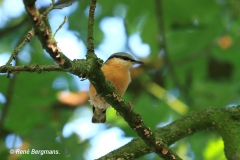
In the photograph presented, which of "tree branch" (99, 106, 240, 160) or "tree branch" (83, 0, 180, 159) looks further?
"tree branch" (99, 106, 240, 160)

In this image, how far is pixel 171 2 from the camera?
181 inches

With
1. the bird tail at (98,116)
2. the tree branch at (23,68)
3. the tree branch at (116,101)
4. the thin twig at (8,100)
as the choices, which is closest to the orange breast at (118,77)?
the bird tail at (98,116)

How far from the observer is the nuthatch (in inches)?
173

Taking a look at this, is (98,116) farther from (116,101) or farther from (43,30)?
(43,30)

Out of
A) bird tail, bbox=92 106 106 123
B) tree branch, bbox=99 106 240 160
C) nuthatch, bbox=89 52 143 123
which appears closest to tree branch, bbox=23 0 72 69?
tree branch, bbox=99 106 240 160

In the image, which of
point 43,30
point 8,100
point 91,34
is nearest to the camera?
point 43,30

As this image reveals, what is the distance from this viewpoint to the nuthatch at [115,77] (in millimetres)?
4391

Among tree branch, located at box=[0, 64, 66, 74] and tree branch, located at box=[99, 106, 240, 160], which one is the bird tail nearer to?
tree branch, located at box=[99, 106, 240, 160]

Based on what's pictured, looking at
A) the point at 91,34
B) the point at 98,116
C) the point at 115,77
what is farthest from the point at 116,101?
the point at 98,116

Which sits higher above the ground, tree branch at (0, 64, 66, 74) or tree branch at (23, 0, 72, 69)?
tree branch at (0, 64, 66, 74)

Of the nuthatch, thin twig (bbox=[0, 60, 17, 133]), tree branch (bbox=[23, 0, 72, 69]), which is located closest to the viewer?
tree branch (bbox=[23, 0, 72, 69])

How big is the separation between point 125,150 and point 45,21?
1.68 metres

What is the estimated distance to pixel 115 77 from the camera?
4.52 m

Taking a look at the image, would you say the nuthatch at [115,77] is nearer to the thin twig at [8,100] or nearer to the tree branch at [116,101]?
the thin twig at [8,100]
